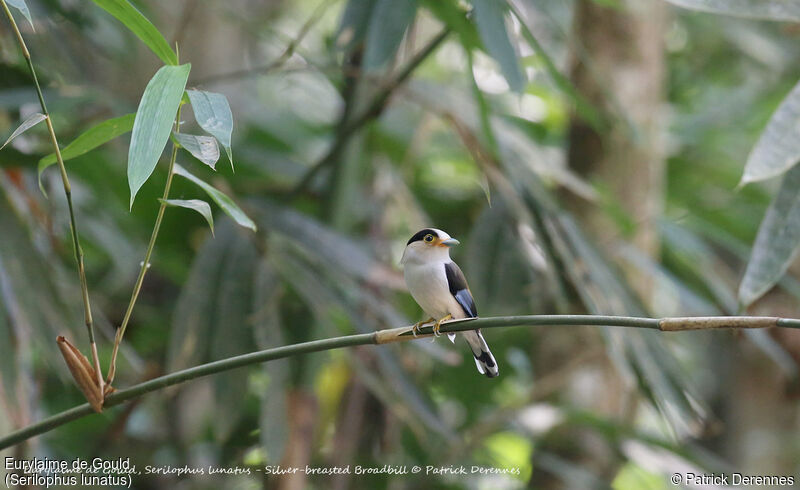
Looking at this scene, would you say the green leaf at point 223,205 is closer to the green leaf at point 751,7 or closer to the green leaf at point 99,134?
the green leaf at point 99,134

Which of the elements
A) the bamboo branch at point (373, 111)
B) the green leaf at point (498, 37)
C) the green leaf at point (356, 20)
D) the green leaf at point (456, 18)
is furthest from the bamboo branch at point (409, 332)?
the bamboo branch at point (373, 111)

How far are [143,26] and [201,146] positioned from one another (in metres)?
0.28

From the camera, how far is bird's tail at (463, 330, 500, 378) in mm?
961

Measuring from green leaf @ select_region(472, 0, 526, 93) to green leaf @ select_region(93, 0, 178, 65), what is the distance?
2.56 feet

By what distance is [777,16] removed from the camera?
5.23ft

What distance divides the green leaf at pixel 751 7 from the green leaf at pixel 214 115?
98cm

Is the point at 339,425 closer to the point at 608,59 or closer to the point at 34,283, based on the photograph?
the point at 34,283

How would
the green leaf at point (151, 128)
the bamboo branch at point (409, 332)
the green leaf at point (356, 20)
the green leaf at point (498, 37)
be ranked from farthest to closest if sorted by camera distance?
1. the green leaf at point (356, 20)
2. the green leaf at point (498, 37)
3. the green leaf at point (151, 128)
4. the bamboo branch at point (409, 332)

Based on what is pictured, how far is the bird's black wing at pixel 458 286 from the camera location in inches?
39.3

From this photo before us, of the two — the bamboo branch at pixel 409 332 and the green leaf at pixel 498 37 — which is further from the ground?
the green leaf at pixel 498 37

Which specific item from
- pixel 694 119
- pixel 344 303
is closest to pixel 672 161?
pixel 694 119

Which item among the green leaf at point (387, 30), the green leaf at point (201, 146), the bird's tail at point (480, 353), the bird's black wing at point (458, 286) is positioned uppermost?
the green leaf at point (387, 30)

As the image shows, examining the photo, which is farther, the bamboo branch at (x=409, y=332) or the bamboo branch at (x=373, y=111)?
the bamboo branch at (x=373, y=111)

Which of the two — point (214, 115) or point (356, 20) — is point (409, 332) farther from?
point (356, 20)
